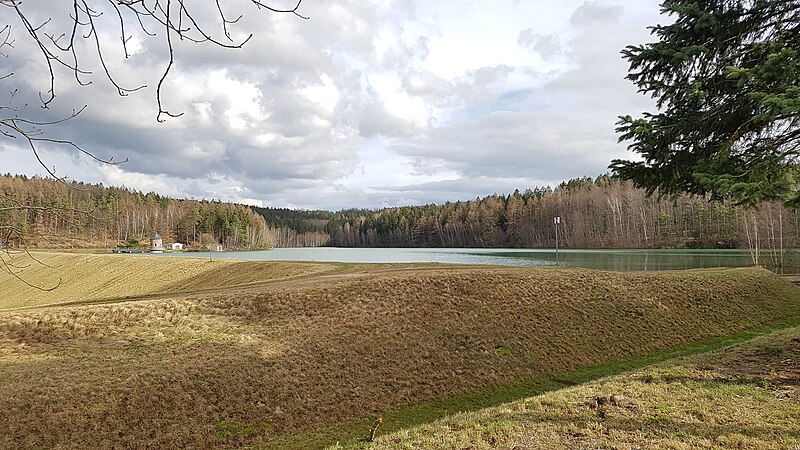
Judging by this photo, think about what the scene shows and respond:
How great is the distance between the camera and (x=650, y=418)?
6176 millimetres

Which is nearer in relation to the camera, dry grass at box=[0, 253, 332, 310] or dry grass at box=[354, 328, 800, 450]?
dry grass at box=[354, 328, 800, 450]

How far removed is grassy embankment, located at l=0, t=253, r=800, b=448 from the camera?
29.1ft

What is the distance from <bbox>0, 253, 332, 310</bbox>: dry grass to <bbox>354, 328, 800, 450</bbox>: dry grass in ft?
63.2

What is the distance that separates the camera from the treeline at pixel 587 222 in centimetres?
6494

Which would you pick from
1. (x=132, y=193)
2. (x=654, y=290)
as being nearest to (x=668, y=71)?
(x=654, y=290)

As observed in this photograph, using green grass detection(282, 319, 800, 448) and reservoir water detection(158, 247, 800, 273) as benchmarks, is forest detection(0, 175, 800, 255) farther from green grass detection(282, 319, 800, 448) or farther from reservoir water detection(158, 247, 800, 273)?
green grass detection(282, 319, 800, 448)

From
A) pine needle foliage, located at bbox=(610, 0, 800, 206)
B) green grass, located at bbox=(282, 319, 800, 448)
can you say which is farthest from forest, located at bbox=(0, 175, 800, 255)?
pine needle foliage, located at bbox=(610, 0, 800, 206)

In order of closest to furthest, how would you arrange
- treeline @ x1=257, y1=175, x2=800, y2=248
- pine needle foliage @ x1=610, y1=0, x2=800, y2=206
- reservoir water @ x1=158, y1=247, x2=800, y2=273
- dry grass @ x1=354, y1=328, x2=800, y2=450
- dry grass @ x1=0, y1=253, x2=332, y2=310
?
dry grass @ x1=354, y1=328, x2=800, y2=450
pine needle foliage @ x1=610, y1=0, x2=800, y2=206
dry grass @ x1=0, y1=253, x2=332, y2=310
reservoir water @ x1=158, y1=247, x2=800, y2=273
treeline @ x1=257, y1=175, x2=800, y2=248

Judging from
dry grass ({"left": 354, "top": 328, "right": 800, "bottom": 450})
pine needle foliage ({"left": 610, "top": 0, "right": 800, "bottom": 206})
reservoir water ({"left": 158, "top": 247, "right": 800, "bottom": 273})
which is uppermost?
pine needle foliage ({"left": 610, "top": 0, "right": 800, "bottom": 206})

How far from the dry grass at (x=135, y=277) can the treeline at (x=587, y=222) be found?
148 ft

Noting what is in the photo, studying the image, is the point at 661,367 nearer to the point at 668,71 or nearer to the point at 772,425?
the point at 772,425

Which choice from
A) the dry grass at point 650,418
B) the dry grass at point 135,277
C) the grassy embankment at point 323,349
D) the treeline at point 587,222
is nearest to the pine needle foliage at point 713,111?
the dry grass at point 650,418

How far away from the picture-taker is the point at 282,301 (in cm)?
Result: 1520

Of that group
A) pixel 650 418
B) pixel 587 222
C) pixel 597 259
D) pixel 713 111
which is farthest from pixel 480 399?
pixel 587 222
